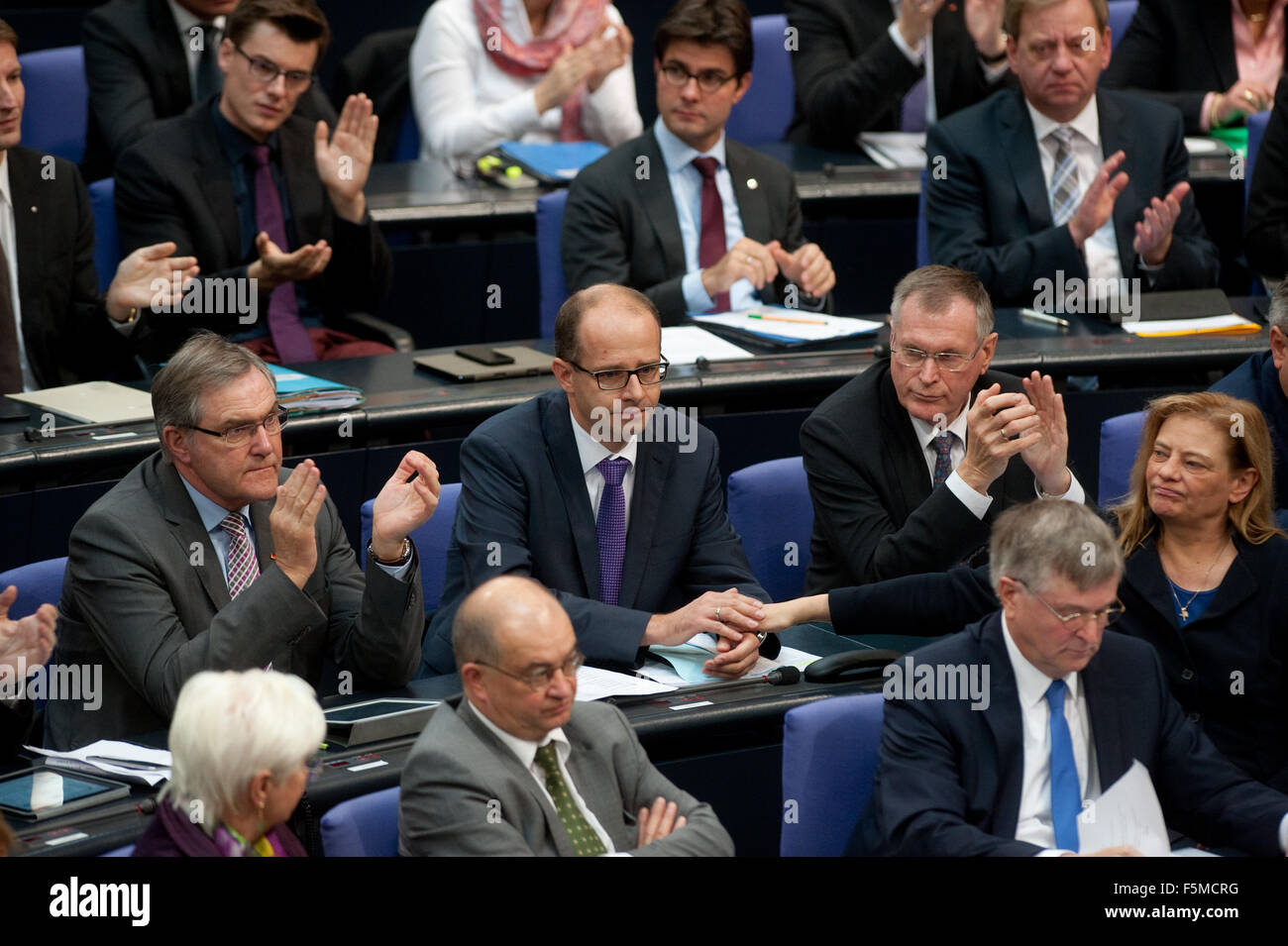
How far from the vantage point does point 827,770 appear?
2.73m

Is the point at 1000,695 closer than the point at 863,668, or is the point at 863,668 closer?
the point at 1000,695

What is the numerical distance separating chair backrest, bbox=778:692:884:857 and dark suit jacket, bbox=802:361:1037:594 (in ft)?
2.18

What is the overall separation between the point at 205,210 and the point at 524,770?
8.39ft

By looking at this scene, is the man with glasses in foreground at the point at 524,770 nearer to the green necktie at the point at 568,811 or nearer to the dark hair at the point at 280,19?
the green necktie at the point at 568,811

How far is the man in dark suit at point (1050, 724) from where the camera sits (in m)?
2.72

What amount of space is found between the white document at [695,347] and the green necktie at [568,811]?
187 cm

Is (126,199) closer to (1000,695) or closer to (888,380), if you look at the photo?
(888,380)

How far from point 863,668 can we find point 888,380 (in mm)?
758

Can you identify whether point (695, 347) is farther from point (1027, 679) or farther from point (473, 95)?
point (1027, 679)

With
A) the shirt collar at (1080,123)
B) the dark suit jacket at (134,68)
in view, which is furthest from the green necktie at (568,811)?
the dark suit jacket at (134,68)

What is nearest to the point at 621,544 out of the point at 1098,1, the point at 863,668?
the point at 863,668

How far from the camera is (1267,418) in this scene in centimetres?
375

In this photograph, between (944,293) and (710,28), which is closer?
(944,293)

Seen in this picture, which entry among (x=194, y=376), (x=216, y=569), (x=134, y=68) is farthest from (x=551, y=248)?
(x=216, y=569)
